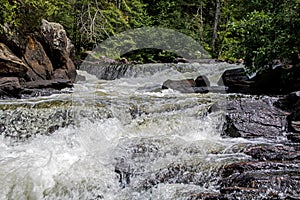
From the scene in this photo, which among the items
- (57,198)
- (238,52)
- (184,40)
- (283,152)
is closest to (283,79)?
(238,52)

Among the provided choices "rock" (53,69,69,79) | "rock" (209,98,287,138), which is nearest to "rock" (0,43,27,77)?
"rock" (53,69,69,79)

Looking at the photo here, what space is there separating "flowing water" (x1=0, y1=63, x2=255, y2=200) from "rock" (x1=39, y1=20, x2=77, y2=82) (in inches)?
165

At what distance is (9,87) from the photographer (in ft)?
23.0

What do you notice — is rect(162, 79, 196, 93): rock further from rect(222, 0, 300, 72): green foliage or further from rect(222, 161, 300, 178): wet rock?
rect(222, 161, 300, 178): wet rock

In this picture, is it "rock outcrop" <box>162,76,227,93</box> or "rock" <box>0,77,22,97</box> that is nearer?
"rock" <box>0,77,22,97</box>

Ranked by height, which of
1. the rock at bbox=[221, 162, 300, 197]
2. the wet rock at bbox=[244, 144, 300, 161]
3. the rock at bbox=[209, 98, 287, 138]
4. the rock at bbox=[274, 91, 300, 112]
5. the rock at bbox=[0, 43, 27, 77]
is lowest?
the rock at bbox=[221, 162, 300, 197]

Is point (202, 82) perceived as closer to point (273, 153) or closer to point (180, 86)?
point (180, 86)

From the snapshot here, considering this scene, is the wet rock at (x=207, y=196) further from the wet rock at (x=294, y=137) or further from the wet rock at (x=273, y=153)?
the wet rock at (x=294, y=137)

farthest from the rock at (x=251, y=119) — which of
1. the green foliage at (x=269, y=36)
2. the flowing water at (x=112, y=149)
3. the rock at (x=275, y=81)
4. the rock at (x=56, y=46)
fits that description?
the rock at (x=56, y=46)

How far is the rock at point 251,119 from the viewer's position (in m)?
4.89

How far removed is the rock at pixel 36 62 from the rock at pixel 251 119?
5.39 m

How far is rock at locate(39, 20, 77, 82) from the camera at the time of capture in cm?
941

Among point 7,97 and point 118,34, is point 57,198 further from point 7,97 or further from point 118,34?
point 118,34

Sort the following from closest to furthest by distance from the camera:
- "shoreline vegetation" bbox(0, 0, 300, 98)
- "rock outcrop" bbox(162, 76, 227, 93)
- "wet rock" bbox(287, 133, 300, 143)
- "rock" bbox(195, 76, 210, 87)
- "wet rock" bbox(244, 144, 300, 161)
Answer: "wet rock" bbox(244, 144, 300, 161) < "wet rock" bbox(287, 133, 300, 143) < "shoreline vegetation" bbox(0, 0, 300, 98) < "rock outcrop" bbox(162, 76, 227, 93) < "rock" bbox(195, 76, 210, 87)
